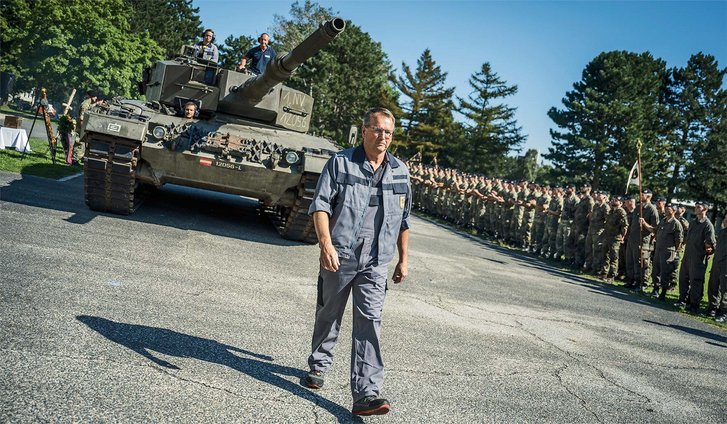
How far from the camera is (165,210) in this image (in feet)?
39.0

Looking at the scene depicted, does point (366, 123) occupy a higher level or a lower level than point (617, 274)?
higher

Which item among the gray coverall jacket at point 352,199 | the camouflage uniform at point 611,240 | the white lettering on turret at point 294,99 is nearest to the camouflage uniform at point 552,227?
the camouflage uniform at point 611,240

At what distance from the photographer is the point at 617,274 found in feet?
49.1

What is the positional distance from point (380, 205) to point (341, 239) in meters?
0.35

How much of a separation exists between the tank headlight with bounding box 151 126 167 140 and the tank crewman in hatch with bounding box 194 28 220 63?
3.18m

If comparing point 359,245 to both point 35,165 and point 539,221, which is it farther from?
point 539,221

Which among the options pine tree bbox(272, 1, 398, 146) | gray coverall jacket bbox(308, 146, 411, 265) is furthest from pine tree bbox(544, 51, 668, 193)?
gray coverall jacket bbox(308, 146, 411, 265)

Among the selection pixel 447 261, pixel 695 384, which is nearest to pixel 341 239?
pixel 695 384

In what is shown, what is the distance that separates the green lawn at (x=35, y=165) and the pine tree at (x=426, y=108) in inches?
1578

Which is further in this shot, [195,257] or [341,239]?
[195,257]

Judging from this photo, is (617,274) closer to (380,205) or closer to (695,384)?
(695,384)

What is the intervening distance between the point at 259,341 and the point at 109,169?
5653mm

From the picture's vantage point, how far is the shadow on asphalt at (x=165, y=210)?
988 centimetres

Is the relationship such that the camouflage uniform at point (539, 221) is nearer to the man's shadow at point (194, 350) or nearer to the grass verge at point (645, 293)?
the grass verge at point (645, 293)
